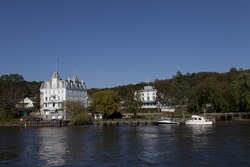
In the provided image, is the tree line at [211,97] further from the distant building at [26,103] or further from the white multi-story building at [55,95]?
the distant building at [26,103]

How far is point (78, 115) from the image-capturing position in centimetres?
12650

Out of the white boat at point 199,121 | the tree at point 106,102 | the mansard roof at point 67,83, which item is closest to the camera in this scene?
the white boat at point 199,121

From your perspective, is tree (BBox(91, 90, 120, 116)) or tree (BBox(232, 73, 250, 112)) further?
tree (BBox(91, 90, 120, 116))

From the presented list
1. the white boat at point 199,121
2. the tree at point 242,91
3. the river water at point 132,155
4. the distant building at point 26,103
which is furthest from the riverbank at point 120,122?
the river water at point 132,155

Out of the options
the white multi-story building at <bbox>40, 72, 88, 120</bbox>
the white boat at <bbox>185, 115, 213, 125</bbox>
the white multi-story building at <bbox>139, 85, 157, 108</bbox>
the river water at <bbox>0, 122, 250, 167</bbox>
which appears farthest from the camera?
A: the white multi-story building at <bbox>139, 85, 157, 108</bbox>

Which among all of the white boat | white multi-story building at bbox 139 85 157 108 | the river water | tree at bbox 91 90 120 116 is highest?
white multi-story building at bbox 139 85 157 108

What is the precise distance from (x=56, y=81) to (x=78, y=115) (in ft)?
87.4

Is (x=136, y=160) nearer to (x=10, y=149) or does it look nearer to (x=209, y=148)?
(x=209, y=148)

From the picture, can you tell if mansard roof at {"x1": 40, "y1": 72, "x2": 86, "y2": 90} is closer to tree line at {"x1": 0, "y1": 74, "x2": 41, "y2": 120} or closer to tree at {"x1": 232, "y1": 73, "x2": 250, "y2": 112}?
tree line at {"x1": 0, "y1": 74, "x2": 41, "y2": 120}

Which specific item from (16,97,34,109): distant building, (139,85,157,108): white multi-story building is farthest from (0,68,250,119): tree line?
(139,85,157,108): white multi-story building

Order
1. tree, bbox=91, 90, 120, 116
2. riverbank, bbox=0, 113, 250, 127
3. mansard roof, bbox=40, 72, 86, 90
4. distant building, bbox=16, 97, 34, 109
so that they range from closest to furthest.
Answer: riverbank, bbox=0, 113, 250, 127 < tree, bbox=91, 90, 120, 116 < mansard roof, bbox=40, 72, 86, 90 < distant building, bbox=16, 97, 34, 109

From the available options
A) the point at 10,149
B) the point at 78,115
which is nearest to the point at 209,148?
the point at 10,149

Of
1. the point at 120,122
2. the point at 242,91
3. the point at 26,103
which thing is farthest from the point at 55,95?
the point at 242,91

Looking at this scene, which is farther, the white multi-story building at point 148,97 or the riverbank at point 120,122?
the white multi-story building at point 148,97
